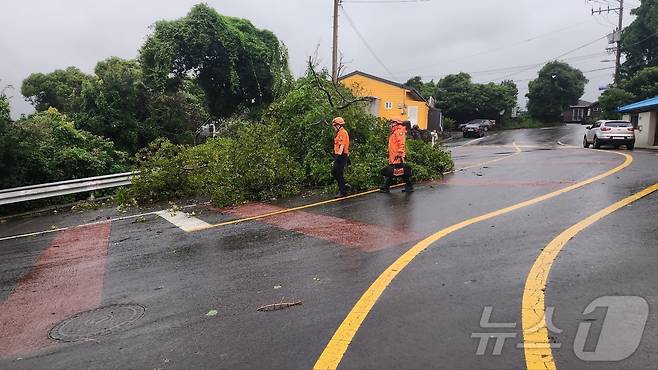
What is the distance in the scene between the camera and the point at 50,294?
5.62 meters

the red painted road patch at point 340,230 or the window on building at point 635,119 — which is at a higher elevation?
the window on building at point 635,119

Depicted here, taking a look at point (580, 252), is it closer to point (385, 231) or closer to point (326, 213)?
point (385, 231)

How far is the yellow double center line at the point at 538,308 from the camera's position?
3.30 meters

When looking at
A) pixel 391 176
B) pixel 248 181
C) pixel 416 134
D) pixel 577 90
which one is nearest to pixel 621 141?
pixel 416 134

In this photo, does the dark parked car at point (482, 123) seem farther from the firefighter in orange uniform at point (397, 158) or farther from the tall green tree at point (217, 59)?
the firefighter in orange uniform at point (397, 158)

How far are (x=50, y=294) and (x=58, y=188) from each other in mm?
10234

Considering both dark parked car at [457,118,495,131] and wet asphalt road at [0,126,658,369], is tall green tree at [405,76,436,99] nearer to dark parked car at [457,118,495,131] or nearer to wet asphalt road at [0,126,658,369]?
dark parked car at [457,118,495,131]

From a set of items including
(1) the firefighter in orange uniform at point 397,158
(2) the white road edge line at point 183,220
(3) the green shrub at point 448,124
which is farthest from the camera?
(3) the green shrub at point 448,124

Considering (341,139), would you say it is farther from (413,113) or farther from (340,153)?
(413,113)

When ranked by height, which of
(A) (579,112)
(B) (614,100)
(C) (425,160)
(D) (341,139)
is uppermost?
(B) (614,100)

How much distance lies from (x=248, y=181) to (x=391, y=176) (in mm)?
3262

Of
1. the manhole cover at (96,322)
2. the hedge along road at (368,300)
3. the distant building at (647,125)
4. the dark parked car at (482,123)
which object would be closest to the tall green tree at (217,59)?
the hedge along road at (368,300)

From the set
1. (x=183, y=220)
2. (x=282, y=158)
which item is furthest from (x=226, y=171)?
(x=183, y=220)

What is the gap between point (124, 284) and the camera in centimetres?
571
